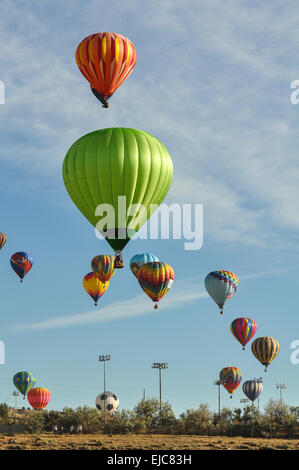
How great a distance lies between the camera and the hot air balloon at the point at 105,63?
58.2 metres

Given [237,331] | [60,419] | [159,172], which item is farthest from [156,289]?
[60,419]

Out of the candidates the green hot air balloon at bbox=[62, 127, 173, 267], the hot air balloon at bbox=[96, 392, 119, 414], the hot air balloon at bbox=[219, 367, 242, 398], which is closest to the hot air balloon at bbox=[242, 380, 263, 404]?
the hot air balloon at bbox=[219, 367, 242, 398]

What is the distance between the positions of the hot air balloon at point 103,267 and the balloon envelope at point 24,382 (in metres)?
26.3

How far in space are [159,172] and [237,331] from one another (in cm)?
4787

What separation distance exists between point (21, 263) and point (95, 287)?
1356 centimetres

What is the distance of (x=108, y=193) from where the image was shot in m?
57.3

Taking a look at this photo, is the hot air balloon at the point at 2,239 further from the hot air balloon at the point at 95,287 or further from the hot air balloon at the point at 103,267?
the hot air balloon at the point at 103,267

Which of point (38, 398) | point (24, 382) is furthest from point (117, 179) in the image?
point (24, 382)

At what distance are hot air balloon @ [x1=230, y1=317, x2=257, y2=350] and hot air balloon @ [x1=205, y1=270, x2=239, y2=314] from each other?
30.7ft

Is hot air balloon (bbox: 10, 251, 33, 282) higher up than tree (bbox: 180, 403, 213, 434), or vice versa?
hot air balloon (bbox: 10, 251, 33, 282)

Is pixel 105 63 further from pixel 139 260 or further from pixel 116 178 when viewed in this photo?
pixel 139 260

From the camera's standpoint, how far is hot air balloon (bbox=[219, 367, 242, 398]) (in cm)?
11550

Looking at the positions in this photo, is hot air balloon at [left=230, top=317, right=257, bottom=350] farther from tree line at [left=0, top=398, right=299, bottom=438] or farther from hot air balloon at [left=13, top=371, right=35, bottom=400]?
hot air balloon at [left=13, top=371, right=35, bottom=400]

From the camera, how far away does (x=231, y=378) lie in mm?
115688
